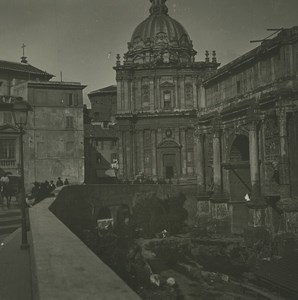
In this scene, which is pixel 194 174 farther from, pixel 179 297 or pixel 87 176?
pixel 179 297

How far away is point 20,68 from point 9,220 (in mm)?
31641

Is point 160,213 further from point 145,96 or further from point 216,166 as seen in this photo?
point 145,96

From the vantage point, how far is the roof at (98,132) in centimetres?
4962

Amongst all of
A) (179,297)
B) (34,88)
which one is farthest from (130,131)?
(179,297)

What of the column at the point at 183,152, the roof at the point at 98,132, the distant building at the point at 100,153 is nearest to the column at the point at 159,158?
the column at the point at 183,152

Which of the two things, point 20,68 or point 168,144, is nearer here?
point 168,144

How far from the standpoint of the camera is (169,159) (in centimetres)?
4416

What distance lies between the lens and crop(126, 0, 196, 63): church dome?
46688mm

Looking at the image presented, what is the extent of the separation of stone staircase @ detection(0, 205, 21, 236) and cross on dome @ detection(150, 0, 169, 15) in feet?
115

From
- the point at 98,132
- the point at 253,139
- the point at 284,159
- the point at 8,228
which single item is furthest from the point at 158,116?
the point at 8,228

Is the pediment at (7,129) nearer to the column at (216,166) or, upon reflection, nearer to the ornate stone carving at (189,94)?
the ornate stone carving at (189,94)

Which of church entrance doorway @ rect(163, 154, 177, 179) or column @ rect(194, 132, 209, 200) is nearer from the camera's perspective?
column @ rect(194, 132, 209, 200)

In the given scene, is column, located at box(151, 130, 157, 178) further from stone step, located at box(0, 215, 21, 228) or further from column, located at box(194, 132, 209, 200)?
stone step, located at box(0, 215, 21, 228)

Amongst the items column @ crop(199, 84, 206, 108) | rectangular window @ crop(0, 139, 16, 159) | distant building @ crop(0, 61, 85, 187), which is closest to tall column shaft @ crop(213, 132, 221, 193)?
column @ crop(199, 84, 206, 108)
